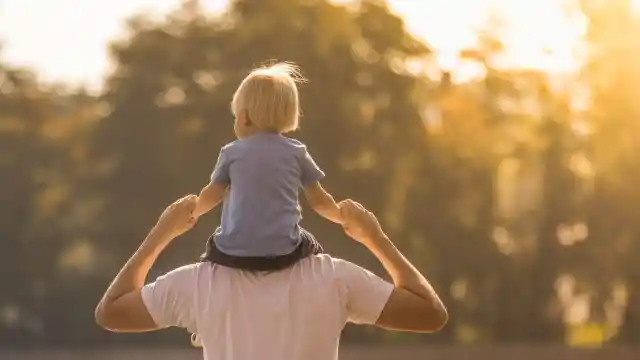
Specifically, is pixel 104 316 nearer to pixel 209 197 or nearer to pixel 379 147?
pixel 209 197

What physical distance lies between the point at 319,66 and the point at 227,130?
339 mm

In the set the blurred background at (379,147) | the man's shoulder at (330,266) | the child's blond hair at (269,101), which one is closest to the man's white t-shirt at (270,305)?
the man's shoulder at (330,266)

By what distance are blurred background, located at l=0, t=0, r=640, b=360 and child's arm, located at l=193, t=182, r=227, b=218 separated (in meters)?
2.20

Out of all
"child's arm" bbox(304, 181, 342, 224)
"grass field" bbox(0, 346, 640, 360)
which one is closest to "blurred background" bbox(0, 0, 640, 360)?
"grass field" bbox(0, 346, 640, 360)

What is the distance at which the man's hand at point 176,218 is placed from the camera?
0.87 metres

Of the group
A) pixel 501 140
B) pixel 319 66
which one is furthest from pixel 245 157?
pixel 501 140

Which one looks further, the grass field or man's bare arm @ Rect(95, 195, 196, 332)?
the grass field

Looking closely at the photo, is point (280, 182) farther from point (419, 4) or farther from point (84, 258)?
point (84, 258)

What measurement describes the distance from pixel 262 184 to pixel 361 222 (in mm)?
88

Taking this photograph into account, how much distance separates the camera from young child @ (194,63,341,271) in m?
0.86

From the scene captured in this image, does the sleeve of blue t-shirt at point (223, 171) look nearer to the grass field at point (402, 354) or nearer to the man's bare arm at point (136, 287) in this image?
the man's bare arm at point (136, 287)

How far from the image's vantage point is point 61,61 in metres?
3.21

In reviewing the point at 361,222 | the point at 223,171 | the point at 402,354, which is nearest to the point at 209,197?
the point at 223,171

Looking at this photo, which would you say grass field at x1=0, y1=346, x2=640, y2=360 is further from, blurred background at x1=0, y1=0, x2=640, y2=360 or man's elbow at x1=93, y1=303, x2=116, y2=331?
man's elbow at x1=93, y1=303, x2=116, y2=331
